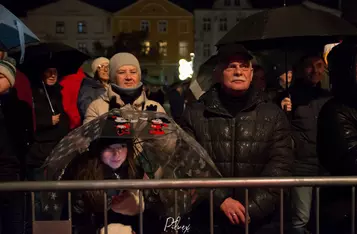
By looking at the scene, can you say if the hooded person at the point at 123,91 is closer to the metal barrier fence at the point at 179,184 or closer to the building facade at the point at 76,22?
the metal barrier fence at the point at 179,184

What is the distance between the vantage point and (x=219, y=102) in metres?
4.69

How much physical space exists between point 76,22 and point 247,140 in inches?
2513

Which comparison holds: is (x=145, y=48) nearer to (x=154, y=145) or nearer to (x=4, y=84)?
(x=4, y=84)

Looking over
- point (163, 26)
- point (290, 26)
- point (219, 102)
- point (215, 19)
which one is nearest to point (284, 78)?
point (290, 26)

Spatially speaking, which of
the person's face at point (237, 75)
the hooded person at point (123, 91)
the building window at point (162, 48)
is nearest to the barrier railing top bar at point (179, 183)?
the person's face at point (237, 75)

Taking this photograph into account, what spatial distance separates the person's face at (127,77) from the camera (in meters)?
5.49

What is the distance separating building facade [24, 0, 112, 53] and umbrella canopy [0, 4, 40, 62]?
59.2m

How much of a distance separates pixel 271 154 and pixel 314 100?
2.09 m

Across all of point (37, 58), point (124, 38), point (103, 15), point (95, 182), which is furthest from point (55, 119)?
point (103, 15)

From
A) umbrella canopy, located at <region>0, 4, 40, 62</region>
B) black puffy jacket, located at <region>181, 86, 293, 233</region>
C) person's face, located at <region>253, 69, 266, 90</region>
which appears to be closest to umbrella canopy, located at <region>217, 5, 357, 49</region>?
person's face, located at <region>253, 69, 266, 90</region>

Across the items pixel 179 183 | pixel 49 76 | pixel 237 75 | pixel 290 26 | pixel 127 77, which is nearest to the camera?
pixel 179 183

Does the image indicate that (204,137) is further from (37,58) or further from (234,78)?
(37,58)

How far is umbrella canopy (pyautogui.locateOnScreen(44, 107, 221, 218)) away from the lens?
13.2ft

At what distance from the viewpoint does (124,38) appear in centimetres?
5869
